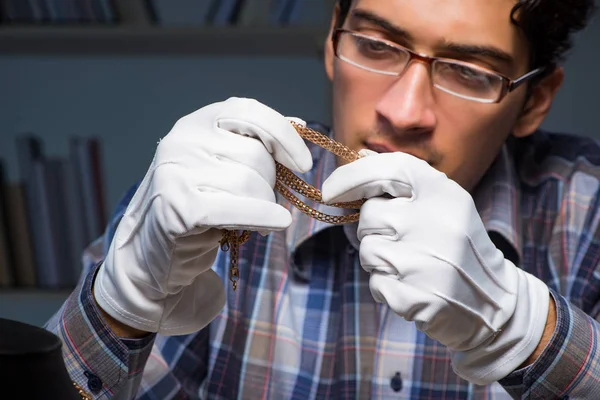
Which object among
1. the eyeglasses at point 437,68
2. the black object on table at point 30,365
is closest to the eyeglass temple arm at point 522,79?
the eyeglasses at point 437,68

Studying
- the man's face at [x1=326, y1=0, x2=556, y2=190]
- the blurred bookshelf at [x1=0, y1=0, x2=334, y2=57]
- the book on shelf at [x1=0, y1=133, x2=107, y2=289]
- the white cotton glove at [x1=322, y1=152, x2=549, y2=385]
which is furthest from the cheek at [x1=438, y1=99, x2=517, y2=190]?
the book on shelf at [x1=0, y1=133, x2=107, y2=289]

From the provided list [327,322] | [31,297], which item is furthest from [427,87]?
[31,297]

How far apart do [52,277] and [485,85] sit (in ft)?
4.73

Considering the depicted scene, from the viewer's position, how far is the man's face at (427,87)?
1192 mm

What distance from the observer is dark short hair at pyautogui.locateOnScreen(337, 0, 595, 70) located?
1.26 meters

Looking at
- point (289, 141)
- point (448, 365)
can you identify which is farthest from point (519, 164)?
point (289, 141)

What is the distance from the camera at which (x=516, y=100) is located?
52.0 inches

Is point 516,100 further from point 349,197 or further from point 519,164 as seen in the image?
point 349,197

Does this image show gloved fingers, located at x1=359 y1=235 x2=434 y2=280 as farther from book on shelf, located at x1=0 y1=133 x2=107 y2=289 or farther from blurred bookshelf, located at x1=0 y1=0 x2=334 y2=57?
book on shelf, located at x1=0 y1=133 x2=107 y2=289

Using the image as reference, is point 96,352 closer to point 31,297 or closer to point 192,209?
point 192,209

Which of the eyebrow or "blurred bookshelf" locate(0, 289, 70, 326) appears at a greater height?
the eyebrow

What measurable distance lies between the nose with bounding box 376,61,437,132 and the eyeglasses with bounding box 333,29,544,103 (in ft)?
0.06

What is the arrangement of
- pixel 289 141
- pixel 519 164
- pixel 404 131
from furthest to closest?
1. pixel 519 164
2. pixel 404 131
3. pixel 289 141

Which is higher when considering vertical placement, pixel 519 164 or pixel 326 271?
pixel 519 164
